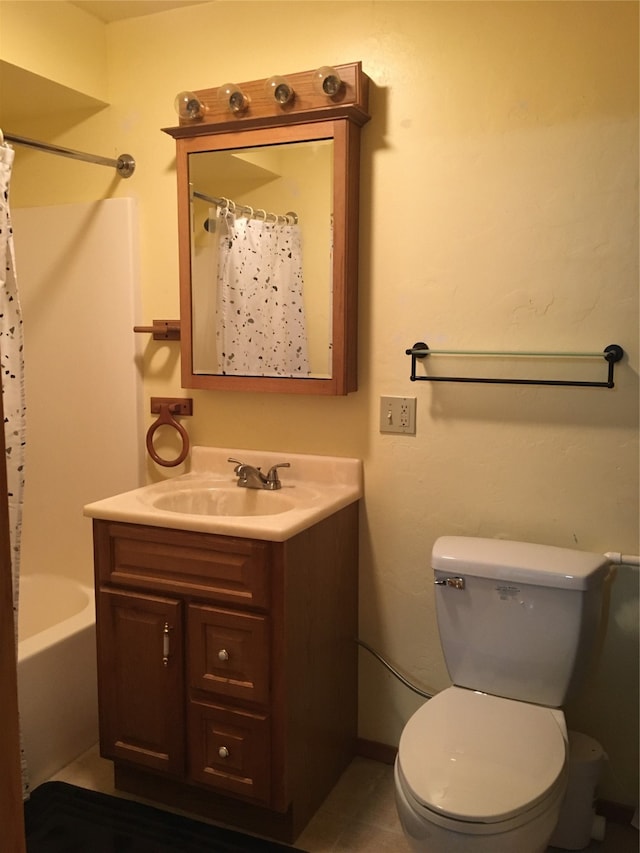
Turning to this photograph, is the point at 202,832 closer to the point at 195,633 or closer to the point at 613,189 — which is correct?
the point at 195,633

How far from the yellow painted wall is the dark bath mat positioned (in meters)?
0.61

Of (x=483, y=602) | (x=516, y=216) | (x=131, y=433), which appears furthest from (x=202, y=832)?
(x=516, y=216)

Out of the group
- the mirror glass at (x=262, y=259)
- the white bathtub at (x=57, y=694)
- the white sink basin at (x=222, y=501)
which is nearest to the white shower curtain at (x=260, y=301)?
the mirror glass at (x=262, y=259)

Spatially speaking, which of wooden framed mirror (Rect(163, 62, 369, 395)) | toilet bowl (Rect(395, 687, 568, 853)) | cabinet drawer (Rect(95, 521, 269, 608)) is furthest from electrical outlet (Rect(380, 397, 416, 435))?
toilet bowl (Rect(395, 687, 568, 853))

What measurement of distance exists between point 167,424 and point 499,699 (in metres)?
1.41

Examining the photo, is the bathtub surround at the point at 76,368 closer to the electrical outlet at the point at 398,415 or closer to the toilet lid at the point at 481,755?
the electrical outlet at the point at 398,415

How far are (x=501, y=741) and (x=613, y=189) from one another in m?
1.42

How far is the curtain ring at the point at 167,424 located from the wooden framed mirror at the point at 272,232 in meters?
0.19

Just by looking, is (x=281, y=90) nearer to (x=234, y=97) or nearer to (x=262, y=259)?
(x=234, y=97)

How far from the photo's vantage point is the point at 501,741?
1.65 metres

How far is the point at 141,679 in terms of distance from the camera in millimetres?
2053

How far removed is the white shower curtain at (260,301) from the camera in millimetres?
2252

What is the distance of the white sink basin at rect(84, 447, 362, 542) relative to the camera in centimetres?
191

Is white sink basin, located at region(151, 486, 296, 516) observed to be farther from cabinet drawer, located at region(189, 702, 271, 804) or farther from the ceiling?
the ceiling
